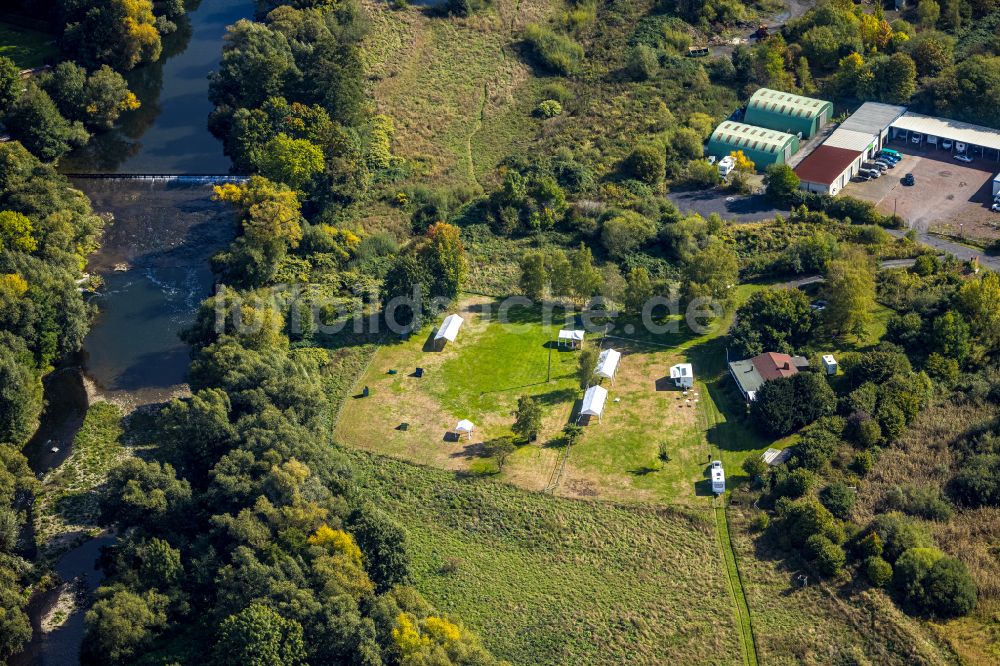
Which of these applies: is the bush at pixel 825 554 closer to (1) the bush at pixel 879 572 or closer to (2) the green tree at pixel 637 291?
(1) the bush at pixel 879 572

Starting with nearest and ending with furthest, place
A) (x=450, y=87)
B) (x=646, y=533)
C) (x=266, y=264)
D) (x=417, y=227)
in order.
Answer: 1. (x=646, y=533)
2. (x=266, y=264)
3. (x=417, y=227)
4. (x=450, y=87)

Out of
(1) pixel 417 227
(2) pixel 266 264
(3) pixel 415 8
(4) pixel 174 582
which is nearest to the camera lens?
(4) pixel 174 582

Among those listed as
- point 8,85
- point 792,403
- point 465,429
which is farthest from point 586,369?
point 8,85

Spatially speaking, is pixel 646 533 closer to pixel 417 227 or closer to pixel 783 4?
pixel 417 227

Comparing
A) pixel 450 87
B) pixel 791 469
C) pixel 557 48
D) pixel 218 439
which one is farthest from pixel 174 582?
pixel 557 48

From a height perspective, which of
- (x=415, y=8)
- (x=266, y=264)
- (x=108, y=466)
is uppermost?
(x=415, y=8)

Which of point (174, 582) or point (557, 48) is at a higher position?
point (557, 48)

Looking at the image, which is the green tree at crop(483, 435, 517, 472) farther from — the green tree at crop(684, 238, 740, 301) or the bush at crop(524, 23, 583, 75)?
the bush at crop(524, 23, 583, 75)
